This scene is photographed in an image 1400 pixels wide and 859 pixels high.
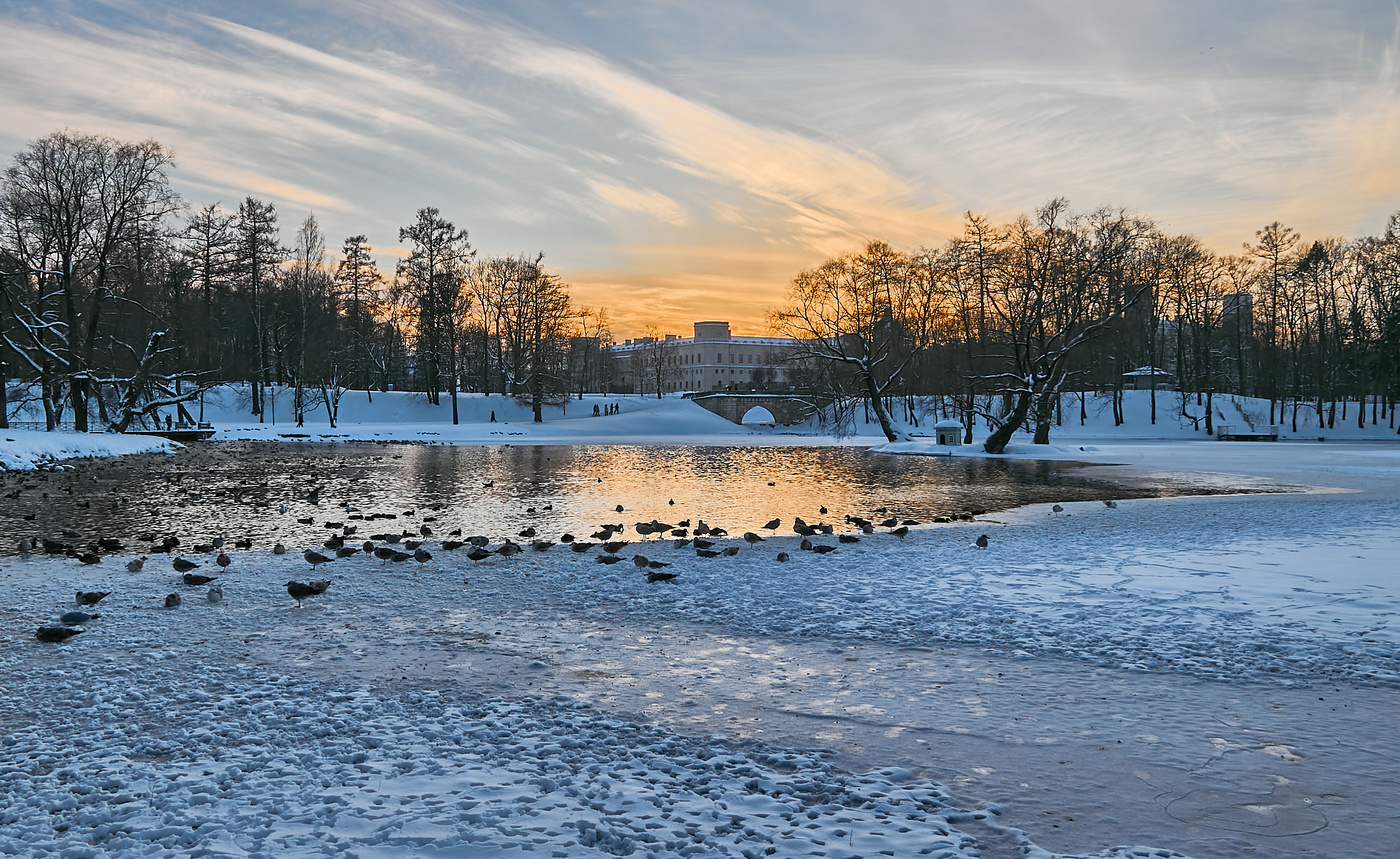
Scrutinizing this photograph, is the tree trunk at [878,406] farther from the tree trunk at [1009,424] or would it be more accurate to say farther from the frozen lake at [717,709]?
the frozen lake at [717,709]

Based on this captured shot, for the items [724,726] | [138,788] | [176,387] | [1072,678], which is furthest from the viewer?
[176,387]

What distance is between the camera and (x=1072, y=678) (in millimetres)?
5496

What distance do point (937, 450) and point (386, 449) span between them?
2365 centimetres

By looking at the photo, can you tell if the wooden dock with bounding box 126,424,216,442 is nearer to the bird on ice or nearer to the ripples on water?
the ripples on water

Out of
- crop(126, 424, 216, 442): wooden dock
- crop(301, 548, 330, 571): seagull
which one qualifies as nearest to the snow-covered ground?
crop(301, 548, 330, 571): seagull

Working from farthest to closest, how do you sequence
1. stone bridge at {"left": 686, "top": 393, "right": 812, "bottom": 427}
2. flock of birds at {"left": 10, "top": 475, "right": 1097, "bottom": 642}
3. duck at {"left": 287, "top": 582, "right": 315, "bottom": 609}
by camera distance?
stone bridge at {"left": 686, "top": 393, "right": 812, "bottom": 427}
flock of birds at {"left": 10, "top": 475, "right": 1097, "bottom": 642}
duck at {"left": 287, "top": 582, "right": 315, "bottom": 609}

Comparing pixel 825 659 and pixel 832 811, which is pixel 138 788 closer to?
pixel 832 811

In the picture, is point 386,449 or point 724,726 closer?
point 724,726

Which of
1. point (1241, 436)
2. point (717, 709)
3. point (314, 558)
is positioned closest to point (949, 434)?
point (1241, 436)

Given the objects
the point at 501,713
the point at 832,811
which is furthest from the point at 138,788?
the point at 832,811

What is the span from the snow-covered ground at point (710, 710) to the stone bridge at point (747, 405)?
7375 centimetres

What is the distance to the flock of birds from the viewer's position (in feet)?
24.5

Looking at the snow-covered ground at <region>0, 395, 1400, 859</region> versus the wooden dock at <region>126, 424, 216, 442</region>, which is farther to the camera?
the wooden dock at <region>126, 424, 216, 442</region>

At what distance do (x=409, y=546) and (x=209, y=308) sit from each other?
56.3 metres
